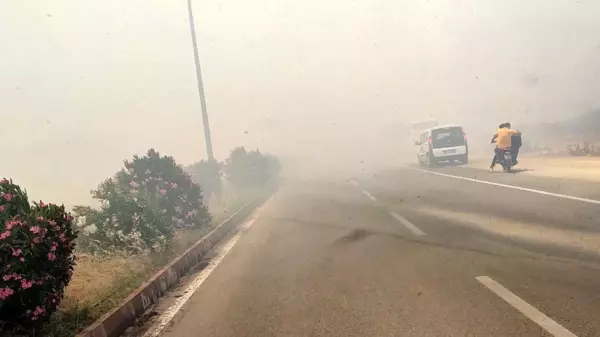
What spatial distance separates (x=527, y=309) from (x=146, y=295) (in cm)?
427

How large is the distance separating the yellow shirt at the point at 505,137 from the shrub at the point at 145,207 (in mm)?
10892

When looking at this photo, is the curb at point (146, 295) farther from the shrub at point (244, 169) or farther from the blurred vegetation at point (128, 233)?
the shrub at point (244, 169)

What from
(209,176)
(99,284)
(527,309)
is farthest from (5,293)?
(209,176)

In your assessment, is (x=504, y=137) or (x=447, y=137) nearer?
(x=504, y=137)

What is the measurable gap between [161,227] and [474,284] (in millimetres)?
5925

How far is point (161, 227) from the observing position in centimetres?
953

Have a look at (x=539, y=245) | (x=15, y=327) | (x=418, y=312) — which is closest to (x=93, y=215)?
(x=15, y=327)

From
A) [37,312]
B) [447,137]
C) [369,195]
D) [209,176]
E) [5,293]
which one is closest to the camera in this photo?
[5,293]

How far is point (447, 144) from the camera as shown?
84.5 ft

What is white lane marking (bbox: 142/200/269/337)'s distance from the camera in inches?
206

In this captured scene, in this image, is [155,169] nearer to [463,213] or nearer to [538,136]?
[463,213]

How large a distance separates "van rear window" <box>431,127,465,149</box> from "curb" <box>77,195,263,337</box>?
17756 millimetres

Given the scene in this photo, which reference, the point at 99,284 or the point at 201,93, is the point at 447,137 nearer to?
the point at 201,93

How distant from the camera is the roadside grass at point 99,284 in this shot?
5117 mm
